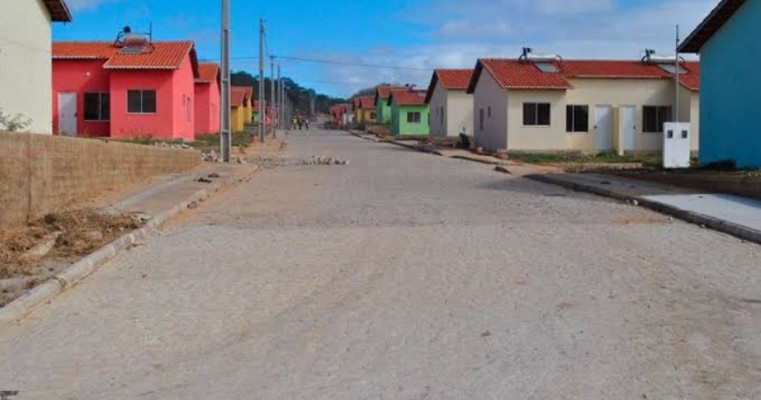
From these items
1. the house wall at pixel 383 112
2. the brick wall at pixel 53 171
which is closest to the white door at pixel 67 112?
the brick wall at pixel 53 171

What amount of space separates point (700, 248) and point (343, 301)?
5.69m

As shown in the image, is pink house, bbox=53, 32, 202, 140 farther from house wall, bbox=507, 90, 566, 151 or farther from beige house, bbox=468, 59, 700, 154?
house wall, bbox=507, 90, 566, 151

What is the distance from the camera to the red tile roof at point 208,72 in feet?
194

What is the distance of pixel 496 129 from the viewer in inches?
1770

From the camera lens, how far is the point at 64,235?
454 inches

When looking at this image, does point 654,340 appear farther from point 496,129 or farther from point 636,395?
point 496,129

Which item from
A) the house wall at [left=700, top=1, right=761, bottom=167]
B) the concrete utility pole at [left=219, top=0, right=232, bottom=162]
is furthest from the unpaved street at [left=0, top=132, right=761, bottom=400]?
the concrete utility pole at [left=219, top=0, right=232, bottom=162]

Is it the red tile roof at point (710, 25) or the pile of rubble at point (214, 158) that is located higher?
the red tile roof at point (710, 25)

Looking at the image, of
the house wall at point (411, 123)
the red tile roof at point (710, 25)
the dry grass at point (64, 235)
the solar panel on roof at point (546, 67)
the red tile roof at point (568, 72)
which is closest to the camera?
the dry grass at point (64, 235)

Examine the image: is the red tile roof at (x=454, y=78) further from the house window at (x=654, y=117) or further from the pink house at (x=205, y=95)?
the house window at (x=654, y=117)

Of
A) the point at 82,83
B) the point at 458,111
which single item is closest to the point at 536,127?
the point at 458,111

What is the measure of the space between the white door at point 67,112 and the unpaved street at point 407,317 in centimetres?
3032

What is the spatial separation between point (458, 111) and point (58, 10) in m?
37.7

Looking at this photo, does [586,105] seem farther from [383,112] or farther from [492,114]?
[383,112]
